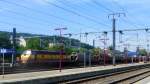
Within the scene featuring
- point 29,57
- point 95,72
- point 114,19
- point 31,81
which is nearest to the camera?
point 31,81

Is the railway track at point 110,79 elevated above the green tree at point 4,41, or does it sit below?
below

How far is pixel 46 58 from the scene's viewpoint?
67.3 metres

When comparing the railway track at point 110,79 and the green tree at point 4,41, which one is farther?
the green tree at point 4,41

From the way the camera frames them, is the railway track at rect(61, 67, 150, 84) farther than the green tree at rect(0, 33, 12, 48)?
No

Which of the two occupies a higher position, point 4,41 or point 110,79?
point 4,41

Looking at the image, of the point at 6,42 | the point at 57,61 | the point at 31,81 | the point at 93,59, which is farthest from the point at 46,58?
the point at 31,81

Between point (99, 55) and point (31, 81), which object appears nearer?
point (31, 81)

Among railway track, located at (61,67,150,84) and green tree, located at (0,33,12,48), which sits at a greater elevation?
green tree, located at (0,33,12,48)

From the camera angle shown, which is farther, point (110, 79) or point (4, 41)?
point (4, 41)

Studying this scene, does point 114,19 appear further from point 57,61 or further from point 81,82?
point 81,82

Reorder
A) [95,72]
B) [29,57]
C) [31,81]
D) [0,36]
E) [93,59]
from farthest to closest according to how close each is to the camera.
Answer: [0,36]
[93,59]
[29,57]
[95,72]
[31,81]

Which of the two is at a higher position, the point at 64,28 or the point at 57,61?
the point at 64,28

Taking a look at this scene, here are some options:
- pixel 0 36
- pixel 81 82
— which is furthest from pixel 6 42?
pixel 81 82

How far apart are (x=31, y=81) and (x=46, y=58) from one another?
46.2 metres
